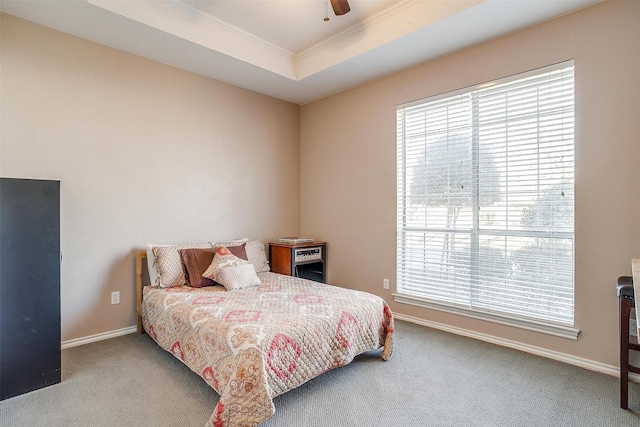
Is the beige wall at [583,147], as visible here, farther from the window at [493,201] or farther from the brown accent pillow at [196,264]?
the brown accent pillow at [196,264]

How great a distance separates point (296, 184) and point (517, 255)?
2854mm

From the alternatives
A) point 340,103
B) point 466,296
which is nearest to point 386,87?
point 340,103

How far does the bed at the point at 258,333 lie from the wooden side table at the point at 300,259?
2.76ft

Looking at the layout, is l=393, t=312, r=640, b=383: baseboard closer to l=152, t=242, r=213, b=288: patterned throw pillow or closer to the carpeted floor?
the carpeted floor

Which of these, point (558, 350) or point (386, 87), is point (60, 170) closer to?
point (386, 87)

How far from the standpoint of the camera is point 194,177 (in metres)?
3.54

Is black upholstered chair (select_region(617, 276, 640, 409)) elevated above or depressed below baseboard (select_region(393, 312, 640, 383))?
above

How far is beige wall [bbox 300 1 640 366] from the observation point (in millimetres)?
2258

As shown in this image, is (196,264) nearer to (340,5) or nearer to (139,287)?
(139,287)

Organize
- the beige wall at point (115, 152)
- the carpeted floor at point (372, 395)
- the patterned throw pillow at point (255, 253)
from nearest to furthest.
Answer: the carpeted floor at point (372, 395) → the beige wall at point (115, 152) → the patterned throw pillow at point (255, 253)

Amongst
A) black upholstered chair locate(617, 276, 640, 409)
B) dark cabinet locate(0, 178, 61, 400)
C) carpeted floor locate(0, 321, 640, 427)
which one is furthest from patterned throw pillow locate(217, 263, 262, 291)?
black upholstered chair locate(617, 276, 640, 409)

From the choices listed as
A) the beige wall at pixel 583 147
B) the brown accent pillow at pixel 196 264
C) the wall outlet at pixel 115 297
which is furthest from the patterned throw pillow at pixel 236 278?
the beige wall at pixel 583 147

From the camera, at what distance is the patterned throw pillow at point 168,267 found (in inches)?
115

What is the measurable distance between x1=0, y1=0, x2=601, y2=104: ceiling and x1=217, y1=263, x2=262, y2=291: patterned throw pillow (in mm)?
2036
